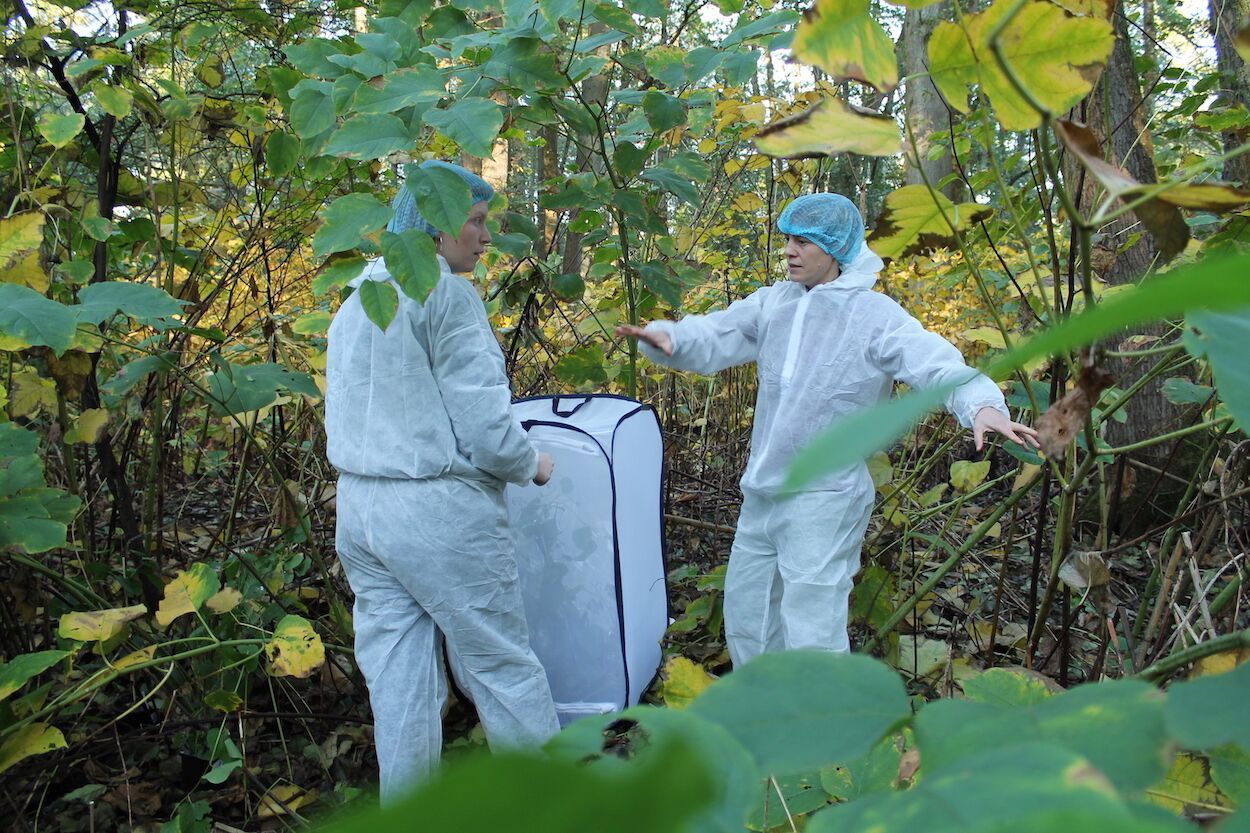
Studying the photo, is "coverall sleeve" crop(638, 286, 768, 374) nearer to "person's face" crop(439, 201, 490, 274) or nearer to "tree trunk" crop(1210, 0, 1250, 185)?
"person's face" crop(439, 201, 490, 274)

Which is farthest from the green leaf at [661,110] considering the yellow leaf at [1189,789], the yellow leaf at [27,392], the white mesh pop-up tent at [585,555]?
the yellow leaf at [1189,789]

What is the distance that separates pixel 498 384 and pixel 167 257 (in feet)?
4.04

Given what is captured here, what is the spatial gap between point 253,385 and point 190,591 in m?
0.55

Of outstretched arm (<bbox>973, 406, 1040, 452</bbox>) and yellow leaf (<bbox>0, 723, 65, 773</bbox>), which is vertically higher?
outstretched arm (<bbox>973, 406, 1040, 452</bbox>)

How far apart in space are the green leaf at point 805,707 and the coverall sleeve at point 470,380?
1.88m

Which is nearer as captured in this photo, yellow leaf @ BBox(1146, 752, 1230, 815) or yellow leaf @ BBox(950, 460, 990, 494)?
yellow leaf @ BBox(1146, 752, 1230, 815)

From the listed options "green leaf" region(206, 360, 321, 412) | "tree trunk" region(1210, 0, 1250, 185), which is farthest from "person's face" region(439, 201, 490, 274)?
"tree trunk" region(1210, 0, 1250, 185)

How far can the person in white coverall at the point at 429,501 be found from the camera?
2217 millimetres

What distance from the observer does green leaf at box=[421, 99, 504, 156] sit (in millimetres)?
1528

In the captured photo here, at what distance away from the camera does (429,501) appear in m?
2.25

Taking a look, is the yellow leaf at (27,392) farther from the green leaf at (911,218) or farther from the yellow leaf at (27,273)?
the green leaf at (911,218)

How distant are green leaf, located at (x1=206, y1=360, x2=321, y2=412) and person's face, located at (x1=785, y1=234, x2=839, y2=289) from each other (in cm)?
143

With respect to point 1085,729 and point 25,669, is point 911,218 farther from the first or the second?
point 25,669

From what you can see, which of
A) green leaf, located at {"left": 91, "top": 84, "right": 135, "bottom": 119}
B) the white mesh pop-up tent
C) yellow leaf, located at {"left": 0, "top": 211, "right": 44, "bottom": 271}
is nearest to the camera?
yellow leaf, located at {"left": 0, "top": 211, "right": 44, "bottom": 271}
